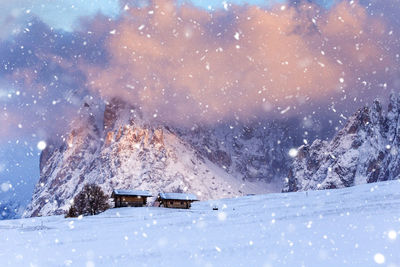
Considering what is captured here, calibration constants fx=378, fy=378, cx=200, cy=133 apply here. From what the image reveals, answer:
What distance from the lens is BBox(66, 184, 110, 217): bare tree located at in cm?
5028

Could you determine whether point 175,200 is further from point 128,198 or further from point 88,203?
point 88,203

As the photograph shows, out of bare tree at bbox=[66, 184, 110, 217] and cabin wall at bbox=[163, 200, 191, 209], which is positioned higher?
bare tree at bbox=[66, 184, 110, 217]

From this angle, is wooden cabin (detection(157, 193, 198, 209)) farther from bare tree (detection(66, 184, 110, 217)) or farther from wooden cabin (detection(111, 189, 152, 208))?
bare tree (detection(66, 184, 110, 217))

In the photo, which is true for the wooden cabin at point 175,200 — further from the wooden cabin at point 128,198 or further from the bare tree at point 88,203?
the bare tree at point 88,203

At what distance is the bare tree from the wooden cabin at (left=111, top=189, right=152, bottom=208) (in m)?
12.5

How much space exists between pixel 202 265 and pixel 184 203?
58789 millimetres

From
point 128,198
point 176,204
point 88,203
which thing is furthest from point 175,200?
point 88,203

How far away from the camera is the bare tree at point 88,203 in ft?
165

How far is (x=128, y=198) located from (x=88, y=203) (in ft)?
58.5

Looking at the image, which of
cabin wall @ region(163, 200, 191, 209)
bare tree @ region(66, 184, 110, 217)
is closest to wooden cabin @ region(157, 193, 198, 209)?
cabin wall @ region(163, 200, 191, 209)

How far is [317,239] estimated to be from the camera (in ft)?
40.8

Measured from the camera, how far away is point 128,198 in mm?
69688

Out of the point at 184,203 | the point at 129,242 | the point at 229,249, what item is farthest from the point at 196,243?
the point at 184,203

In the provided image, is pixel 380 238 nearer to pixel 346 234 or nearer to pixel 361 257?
pixel 346 234
